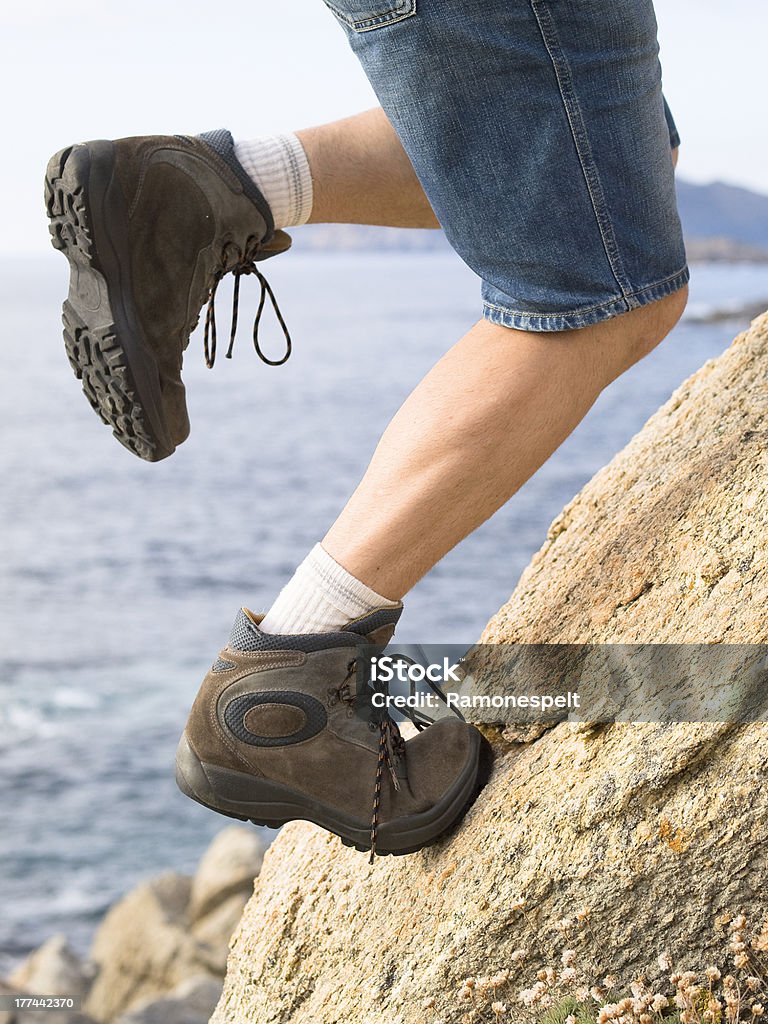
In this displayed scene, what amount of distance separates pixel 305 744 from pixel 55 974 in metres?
9.14

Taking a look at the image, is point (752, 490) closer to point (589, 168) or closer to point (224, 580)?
point (589, 168)

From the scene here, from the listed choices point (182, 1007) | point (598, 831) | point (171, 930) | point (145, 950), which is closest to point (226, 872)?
point (171, 930)

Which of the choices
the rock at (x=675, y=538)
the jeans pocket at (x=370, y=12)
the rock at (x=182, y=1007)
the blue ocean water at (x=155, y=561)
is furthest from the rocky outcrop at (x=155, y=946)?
the jeans pocket at (x=370, y=12)

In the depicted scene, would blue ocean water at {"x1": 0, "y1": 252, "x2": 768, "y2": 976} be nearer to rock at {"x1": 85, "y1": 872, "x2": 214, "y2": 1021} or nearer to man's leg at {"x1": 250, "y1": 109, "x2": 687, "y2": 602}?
man's leg at {"x1": 250, "y1": 109, "x2": 687, "y2": 602}

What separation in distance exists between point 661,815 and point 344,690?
2.00 feet

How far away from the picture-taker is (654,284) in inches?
80.4

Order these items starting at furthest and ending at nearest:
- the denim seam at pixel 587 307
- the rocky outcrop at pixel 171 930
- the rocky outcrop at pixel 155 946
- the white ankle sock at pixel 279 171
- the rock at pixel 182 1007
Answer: the rocky outcrop at pixel 171 930
the rocky outcrop at pixel 155 946
the rock at pixel 182 1007
the white ankle sock at pixel 279 171
the denim seam at pixel 587 307

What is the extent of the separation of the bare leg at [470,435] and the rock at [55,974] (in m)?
8.78

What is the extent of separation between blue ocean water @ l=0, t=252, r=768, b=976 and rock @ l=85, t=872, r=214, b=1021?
308 centimetres

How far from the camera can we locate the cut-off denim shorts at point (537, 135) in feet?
6.05

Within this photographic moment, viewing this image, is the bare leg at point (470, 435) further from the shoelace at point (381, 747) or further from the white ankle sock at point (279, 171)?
the white ankle sock at point (279, 171)

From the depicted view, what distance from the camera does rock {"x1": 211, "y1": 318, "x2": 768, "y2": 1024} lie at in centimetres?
204

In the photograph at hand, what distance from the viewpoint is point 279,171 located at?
2387 mm

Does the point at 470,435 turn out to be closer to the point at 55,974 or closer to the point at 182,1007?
the point at 182,1007
